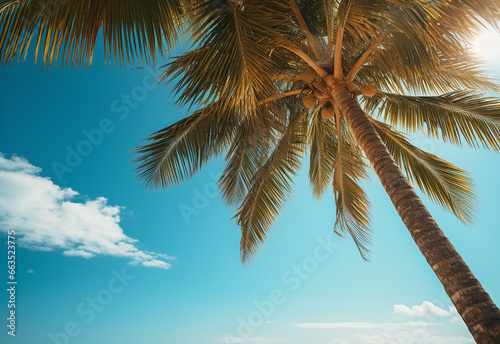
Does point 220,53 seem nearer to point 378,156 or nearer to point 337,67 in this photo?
point 337,67

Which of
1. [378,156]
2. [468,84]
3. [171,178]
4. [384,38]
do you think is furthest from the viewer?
[171,178]

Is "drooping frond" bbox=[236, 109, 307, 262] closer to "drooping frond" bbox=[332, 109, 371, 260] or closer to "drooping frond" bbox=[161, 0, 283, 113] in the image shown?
"drooping frond" bbox=[332, 109, 371, 260]

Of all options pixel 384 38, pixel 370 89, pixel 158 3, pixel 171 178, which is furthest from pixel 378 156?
pixel 171 178

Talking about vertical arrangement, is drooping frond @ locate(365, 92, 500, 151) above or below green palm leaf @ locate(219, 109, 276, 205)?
below

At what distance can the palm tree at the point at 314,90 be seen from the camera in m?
2.90

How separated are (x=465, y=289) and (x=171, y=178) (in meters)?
4.62

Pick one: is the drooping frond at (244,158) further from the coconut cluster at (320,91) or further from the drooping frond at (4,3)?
the drooping frond at (4,3)

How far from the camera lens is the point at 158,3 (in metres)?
3.20

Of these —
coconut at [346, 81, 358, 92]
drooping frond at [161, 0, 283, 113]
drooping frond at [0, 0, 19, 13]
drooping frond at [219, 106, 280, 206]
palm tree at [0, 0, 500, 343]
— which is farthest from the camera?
drooping frond at [219, 106, 280, 206]

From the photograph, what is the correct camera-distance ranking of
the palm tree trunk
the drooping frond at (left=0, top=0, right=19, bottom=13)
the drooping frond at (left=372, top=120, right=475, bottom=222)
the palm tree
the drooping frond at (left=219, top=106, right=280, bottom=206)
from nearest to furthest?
the palm tree trunk, the drooping frond at (left=0, top=0, right=19, bottom=13), the palm tree, the drooping frond at (left=372, top=120, right=475, bottom=222), the drooping frond at (left=219, top=106, right=280, bottom=206)

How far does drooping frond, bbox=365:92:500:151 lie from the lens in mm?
4996

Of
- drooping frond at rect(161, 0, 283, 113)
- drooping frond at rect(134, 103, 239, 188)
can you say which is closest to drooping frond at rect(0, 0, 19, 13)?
drooping frond at rect(161, 0, 283, 113)

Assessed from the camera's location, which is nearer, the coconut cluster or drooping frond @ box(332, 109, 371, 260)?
the coconut cluster

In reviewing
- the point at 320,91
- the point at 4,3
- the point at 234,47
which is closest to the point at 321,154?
A: the point at 320,91
